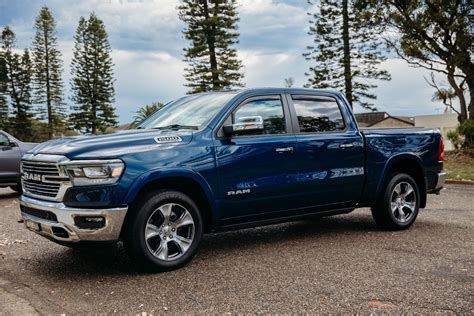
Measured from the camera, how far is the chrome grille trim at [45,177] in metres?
4.86

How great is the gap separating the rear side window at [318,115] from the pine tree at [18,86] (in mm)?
57480

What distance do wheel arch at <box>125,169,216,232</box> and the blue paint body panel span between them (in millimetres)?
11

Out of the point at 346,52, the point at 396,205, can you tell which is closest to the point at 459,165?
the point at 396,205

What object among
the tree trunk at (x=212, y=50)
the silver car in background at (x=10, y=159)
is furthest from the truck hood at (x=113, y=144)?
the tree trunk at (x=212, y=50)

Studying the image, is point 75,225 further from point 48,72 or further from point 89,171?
point 48,72

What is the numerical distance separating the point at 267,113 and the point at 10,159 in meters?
8.48

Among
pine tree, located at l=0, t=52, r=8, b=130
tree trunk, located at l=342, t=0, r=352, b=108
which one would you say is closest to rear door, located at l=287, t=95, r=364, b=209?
tree trunk, located at l=342, t=0, r=352, b=108

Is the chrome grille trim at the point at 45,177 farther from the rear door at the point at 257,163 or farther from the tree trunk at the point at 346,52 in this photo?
the tree trunk at the point at 346,52

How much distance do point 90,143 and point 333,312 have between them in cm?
277

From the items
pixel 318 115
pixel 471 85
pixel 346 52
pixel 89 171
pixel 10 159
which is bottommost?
pixel 10 159

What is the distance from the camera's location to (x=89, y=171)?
4.80 metres

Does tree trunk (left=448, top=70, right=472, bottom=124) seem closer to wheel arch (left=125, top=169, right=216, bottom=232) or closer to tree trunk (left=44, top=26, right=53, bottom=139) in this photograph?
wheel arch (left=125, top=169, right=216, bottom=232)

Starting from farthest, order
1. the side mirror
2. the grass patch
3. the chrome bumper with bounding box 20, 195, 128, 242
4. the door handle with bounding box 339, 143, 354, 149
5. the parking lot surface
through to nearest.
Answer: the grass patch
the door handle with bounding box 339, 143, 354, 149
the side mirror
the chrome bumper with bounding box 20, 195, 128, 242
the parking lot surface

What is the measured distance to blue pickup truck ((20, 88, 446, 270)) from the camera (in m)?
4.84
